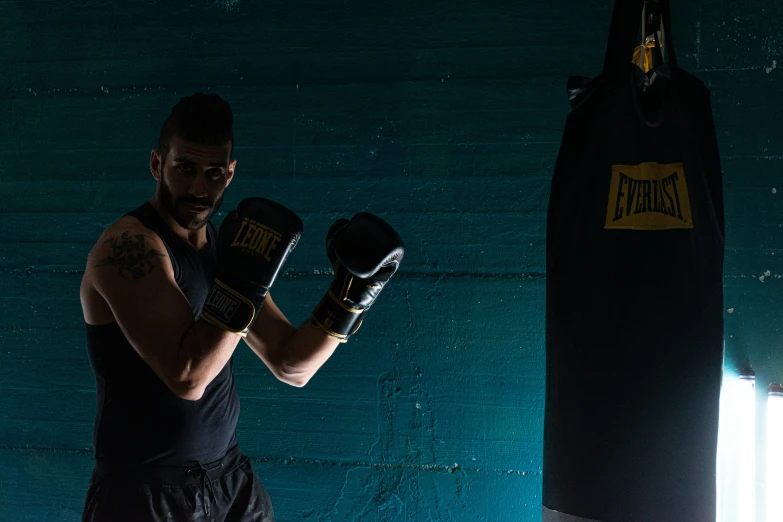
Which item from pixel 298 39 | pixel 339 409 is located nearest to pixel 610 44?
pixel 298 39

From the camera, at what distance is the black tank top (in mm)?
1687

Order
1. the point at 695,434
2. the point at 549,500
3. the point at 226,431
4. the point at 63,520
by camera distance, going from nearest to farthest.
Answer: the point at 695,434
the point at 549,500
the point at 226,431
the point at 63,520

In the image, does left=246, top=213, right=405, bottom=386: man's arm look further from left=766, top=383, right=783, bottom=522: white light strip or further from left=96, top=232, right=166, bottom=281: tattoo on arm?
left=766, top=383, right=783, bottom=522: white light strip

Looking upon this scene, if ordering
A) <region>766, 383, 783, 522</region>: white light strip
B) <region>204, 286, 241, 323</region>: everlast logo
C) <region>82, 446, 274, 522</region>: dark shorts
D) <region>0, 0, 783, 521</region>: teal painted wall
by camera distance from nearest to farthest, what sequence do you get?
<region>204, 286, 241, 323</region>: everlast logo
<region>82, 446, 274, 522</region>: dark shorts
<region>766, 383, 783, 522</region>: white light strip
<region>0, 0, 783, 521</region>: teal painted wall

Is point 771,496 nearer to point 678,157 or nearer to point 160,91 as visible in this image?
point 678,157

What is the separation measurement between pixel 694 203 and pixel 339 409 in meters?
1.43

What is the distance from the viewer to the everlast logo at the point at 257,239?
1613 mm

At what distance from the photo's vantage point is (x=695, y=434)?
145 centimetres

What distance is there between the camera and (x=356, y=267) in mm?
1730

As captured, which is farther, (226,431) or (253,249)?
(226,431)

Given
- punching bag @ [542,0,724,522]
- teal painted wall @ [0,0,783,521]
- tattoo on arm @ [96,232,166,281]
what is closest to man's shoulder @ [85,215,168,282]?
tattoo on arm @ [96,232,166,281]

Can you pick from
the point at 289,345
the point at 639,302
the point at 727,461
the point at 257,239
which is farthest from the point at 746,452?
the point at 257,239

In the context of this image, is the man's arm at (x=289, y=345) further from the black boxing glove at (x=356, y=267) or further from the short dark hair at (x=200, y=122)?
the short dark hair at (x=200, y=122)

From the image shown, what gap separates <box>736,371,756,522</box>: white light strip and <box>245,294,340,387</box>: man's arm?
46.1 inches
